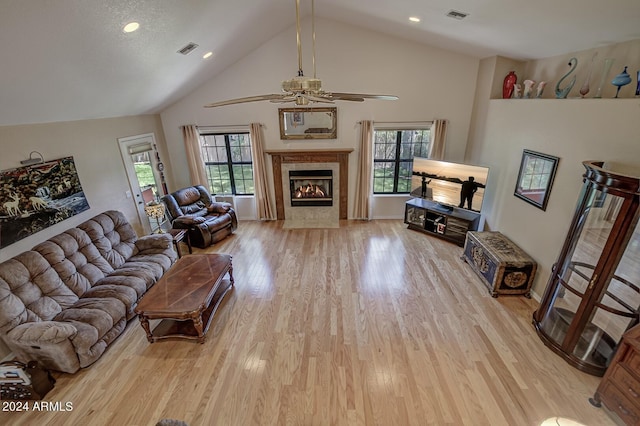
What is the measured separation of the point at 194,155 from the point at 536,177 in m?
6.13

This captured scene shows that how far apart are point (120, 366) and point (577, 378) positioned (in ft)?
15.0

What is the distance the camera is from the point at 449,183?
5258 mm

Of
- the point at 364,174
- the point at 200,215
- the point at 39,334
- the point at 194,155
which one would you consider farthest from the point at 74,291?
the point at 364,174

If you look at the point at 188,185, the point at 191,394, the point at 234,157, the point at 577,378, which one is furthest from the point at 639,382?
the point at 188,185

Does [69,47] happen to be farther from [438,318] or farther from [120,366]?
[438,318]

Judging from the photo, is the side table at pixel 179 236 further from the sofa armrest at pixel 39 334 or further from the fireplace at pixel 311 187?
the fireplace at pixel 311 187

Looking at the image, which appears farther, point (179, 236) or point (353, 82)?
point (353, 82)

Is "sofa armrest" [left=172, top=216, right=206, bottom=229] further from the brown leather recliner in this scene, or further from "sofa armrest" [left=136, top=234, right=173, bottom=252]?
"sofa armrest" [left=136, top=234, right=173, bottom=252]

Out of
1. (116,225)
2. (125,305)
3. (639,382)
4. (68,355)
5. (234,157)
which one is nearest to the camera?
(639,382)

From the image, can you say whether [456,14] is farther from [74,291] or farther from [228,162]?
[74,291]

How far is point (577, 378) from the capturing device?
8.86ft

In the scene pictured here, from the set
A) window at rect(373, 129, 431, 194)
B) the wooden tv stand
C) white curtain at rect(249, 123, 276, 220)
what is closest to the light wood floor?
the wooden tv stand

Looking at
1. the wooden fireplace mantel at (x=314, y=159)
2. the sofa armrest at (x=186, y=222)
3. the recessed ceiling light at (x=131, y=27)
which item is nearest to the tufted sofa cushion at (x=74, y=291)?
the sofa armrest at (x=186, y=222)

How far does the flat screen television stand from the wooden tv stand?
0.48ft
